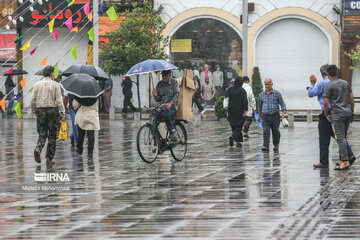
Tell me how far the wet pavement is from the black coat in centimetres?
103

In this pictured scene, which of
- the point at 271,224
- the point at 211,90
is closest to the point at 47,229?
A: the point at 271,224

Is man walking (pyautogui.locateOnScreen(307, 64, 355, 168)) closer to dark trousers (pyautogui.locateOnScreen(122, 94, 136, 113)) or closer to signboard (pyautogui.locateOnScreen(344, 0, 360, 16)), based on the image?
signboard (pyautogui.locateOnScreen(344, 0, 360, 16))

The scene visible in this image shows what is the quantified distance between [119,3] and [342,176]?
27139mm

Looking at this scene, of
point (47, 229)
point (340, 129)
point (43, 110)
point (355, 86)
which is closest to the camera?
point (47, 229)

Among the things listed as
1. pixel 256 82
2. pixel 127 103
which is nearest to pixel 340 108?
pixel 127 103

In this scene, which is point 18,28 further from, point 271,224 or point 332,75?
point 271,224

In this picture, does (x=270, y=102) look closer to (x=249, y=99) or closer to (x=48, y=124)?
(x=249, y=99)

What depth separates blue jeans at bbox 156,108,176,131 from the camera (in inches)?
614

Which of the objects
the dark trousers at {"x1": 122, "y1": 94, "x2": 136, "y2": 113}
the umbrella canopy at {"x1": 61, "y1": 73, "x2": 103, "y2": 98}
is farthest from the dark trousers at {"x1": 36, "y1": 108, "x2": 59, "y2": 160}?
the dark trousers at {"x1": 122, "y1": 94, "x2": 136, "y2": 113}

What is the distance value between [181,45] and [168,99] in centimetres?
2406

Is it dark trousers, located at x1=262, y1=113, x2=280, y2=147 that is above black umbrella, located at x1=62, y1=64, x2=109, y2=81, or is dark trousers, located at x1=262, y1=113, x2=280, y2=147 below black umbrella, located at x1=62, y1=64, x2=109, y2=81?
below

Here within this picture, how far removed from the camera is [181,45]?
3966cm

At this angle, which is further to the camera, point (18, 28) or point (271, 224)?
point (18, 28)

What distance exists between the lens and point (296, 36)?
39.3m
